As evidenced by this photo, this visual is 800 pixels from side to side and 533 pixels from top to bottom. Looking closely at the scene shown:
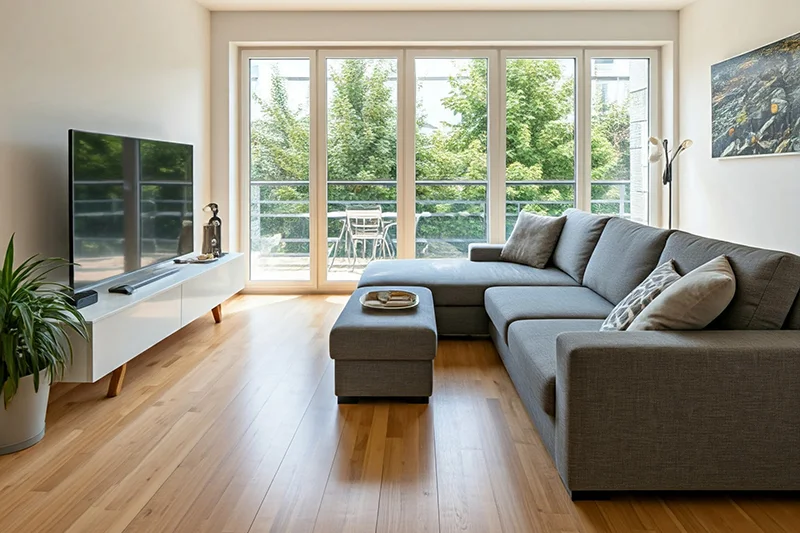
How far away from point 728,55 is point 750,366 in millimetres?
3926

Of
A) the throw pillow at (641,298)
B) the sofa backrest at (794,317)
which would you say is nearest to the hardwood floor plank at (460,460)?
the throw pillow at (641,298)

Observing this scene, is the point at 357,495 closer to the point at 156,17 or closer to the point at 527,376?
the point at 527,376

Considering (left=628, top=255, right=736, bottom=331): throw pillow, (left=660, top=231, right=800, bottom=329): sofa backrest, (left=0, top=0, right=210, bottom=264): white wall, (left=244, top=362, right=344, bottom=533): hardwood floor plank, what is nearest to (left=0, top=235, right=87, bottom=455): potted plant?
(left=0, top=0, right=210, bottom=264): white wall

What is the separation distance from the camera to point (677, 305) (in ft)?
7.36

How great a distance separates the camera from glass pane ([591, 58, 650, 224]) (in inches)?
243

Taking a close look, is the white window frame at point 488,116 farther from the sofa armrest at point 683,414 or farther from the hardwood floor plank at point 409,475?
the sofa armrest at point 683,414

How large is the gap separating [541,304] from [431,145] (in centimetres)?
308

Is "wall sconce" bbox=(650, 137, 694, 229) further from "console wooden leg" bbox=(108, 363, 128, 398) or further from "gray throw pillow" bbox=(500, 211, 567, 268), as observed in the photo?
"console wooden leg" bbox=(108, 363, 128, 398)

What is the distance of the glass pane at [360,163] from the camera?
244 inches

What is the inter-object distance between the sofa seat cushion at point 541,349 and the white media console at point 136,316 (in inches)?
75.6

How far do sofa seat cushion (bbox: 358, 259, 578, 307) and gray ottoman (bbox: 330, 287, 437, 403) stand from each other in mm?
1269

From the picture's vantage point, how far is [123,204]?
3.79 metres

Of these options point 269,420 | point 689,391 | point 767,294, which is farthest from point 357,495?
point 767,294

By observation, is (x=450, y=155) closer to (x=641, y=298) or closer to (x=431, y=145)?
(x=431, y=145)
